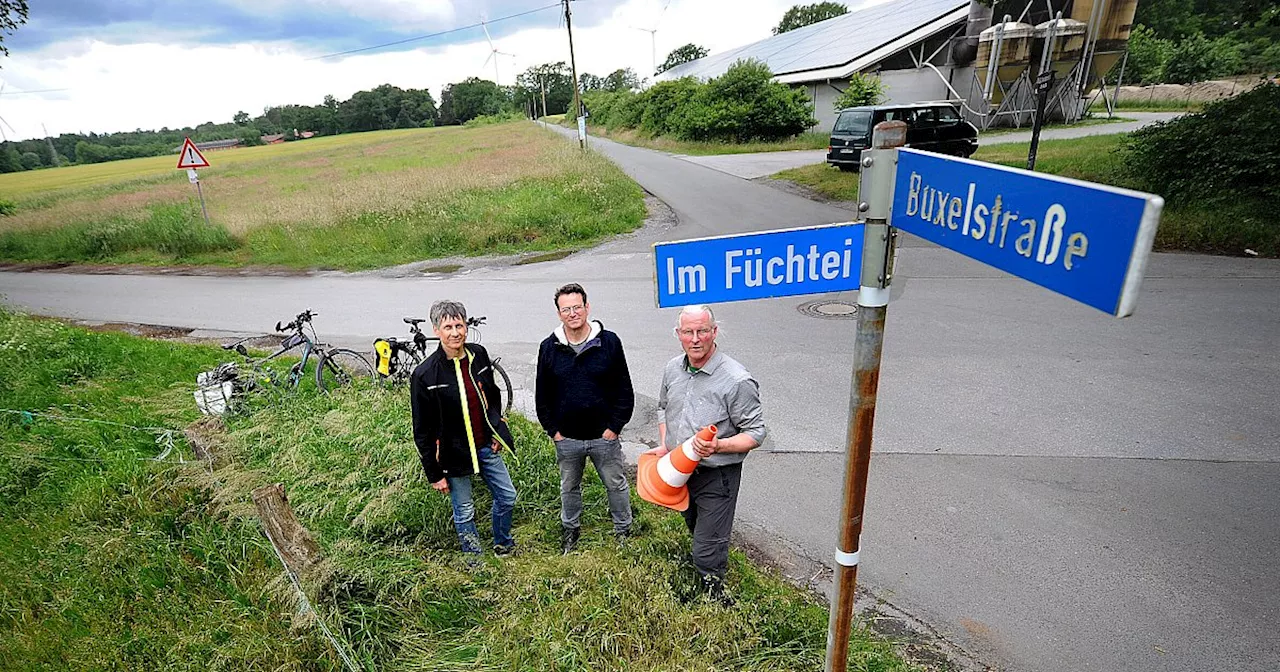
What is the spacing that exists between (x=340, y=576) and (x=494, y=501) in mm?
910

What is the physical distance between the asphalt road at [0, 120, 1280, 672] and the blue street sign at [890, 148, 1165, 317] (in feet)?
1.10

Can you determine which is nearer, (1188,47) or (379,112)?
(1188,47)

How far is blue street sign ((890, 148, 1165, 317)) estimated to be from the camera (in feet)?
3.43

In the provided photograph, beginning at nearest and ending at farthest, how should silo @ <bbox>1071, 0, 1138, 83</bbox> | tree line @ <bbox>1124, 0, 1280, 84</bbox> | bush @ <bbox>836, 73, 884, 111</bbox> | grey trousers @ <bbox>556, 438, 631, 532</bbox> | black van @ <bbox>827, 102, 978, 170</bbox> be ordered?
grey trousers @ <bbox>556, 438, 631, 532</bbox>, black van @ <bbox>827, 102, 978, 170</bbox>, silo @ <bbox>1071, 0, 1138, 83</bbox>, bush @ <bbox>836, 73, 884, 111</bbox>, tree line @ <bbox>1124, 0, 1280, 84</bbox>

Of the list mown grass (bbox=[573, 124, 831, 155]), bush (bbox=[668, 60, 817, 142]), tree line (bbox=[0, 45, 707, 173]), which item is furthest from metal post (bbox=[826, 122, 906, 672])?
tree line (bbox=[0, 45, 707, 173])

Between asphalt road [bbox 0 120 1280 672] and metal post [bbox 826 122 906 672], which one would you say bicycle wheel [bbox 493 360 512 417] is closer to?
asphalt road [bbox 0 120 1280 672]

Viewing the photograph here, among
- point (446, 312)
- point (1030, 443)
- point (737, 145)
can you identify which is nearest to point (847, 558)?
point (446, 312)

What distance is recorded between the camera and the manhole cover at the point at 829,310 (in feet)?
26.1

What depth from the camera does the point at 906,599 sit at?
11.4 ft

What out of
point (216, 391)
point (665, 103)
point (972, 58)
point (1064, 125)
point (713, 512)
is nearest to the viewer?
point (713, 512)

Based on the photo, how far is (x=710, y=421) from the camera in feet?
9.87

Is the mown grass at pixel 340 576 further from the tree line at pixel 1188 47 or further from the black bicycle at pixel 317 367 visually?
the tree line at pixel 1188 47

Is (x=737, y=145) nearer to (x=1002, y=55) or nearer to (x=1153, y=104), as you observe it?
(x=1002, y=55)

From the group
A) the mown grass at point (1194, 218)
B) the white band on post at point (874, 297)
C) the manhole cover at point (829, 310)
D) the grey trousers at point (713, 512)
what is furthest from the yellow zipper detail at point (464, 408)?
the mown grass at point (1194, 218)
